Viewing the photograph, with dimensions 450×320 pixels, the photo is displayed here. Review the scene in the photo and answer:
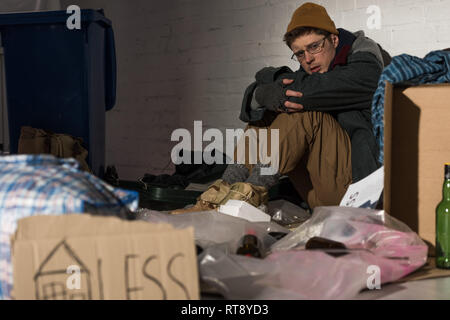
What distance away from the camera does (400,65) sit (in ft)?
6.58

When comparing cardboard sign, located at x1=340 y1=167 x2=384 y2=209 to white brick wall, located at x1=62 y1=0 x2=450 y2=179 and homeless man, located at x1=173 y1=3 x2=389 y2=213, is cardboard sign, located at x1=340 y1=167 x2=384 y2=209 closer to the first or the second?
homeless man, located at x1=173 y1=3 x2=389 y2=213

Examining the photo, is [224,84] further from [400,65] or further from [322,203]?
[400,65]

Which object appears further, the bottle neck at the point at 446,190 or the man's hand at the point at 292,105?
the man's hand at the point at 292,105

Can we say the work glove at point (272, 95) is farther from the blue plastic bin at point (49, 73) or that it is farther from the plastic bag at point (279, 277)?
the plastic bag at point (279, 277)

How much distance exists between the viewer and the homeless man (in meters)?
2.45

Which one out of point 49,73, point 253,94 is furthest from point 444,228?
point 49,73

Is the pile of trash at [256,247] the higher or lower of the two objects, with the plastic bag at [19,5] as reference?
lower

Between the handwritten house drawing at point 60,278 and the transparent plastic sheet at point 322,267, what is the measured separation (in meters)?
0.28

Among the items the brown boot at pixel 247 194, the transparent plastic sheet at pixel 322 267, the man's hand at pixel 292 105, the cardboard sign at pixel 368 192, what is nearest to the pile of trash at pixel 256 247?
the transparent plastic sheet at pixel 322 267

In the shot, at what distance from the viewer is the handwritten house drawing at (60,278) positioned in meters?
1.04

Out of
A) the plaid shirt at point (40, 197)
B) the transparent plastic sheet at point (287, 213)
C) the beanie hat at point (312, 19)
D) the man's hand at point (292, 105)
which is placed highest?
the beanie hat at point (312, 19)

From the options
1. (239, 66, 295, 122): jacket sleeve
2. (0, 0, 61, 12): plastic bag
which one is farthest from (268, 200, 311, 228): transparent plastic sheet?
(0, 0, 61, 12): plastic bag

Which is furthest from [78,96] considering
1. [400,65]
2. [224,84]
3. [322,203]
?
[400,65]
